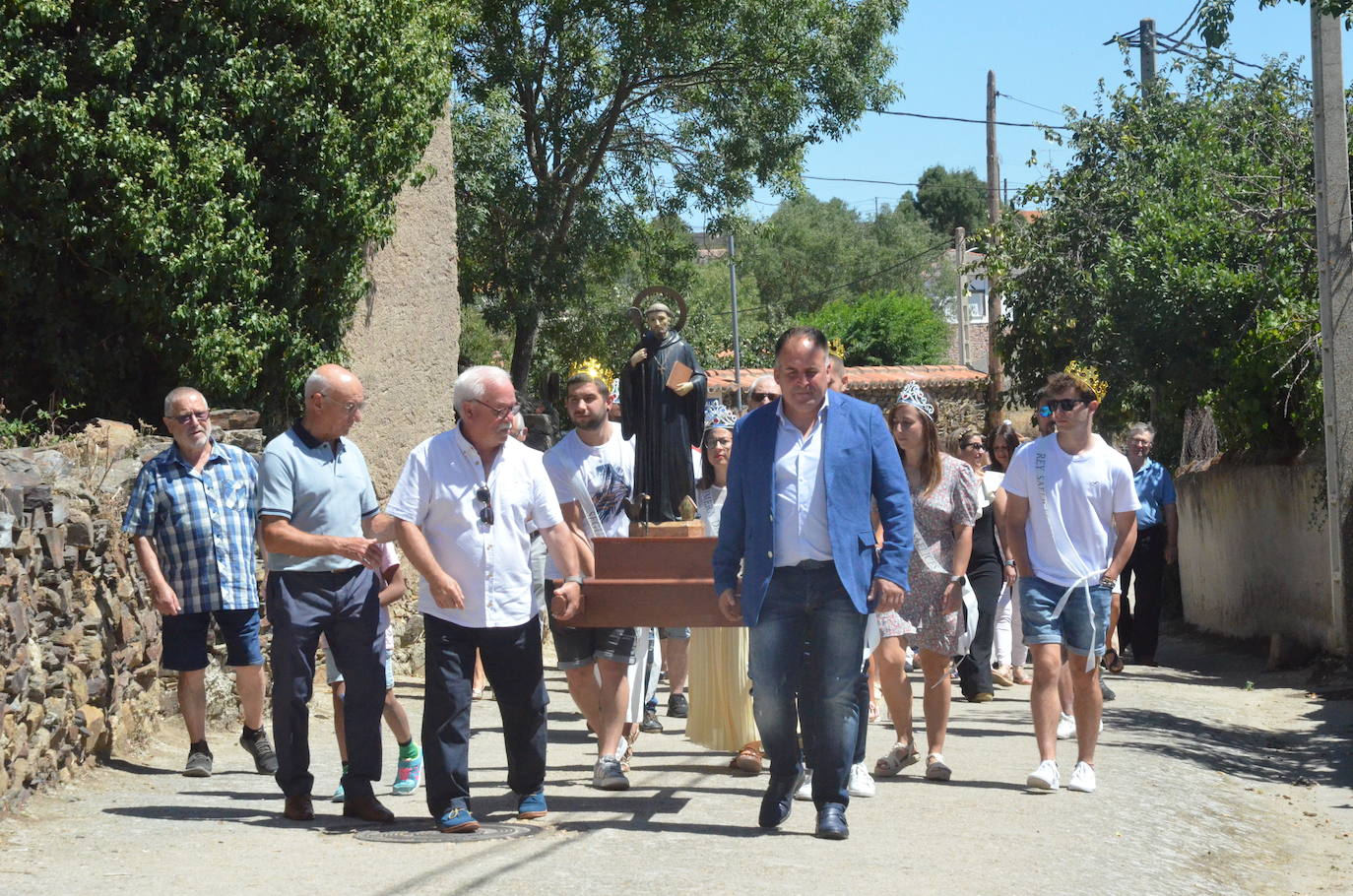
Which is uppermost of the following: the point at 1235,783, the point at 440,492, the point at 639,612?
the point at 440,492

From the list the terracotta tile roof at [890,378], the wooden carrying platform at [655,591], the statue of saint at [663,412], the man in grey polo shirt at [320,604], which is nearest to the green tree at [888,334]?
the terracotta tile roof at [890,378]

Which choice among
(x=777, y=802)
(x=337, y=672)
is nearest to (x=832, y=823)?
(x=777, y=802)

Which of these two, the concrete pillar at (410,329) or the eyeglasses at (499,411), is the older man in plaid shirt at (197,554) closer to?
the eyeglasses at (499,411)

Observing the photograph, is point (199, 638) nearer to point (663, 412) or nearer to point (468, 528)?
point (468, 528)

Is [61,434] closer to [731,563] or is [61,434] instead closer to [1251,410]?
[731,563]

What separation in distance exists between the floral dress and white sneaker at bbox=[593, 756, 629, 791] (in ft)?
5.42

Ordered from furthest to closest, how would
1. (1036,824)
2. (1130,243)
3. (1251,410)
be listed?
(1130,243) → (1251,410) → (1036,824)

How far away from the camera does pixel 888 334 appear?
177 ft

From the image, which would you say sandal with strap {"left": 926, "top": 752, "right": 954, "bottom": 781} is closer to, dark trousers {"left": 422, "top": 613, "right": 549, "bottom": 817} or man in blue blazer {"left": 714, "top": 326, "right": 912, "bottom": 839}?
man in blue blazer {"left": 714, "top": 326, "right": 912, "bottom": 839}

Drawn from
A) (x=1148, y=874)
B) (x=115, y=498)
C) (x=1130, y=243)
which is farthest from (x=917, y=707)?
(x=1130, y=243)

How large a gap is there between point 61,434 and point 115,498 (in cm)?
237

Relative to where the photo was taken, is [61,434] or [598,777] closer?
[598,777]

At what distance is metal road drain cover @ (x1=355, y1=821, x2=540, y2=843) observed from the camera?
6312 mm

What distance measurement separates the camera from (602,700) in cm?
768
